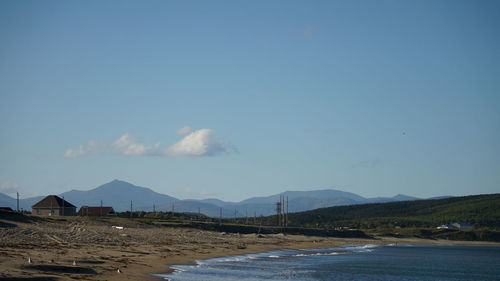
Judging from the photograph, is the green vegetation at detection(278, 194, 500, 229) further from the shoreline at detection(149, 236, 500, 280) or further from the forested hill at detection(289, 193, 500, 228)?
the shoreline at detection(149, 236, 500, 280)

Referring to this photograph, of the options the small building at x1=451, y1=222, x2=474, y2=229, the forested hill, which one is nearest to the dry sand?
the forested hill

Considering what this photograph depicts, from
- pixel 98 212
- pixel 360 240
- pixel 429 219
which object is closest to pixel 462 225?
pixel 429 219

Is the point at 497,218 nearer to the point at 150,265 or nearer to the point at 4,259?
the point at 150,265

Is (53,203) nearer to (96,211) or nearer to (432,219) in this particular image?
(96,211)

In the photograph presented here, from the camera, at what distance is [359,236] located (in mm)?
123500

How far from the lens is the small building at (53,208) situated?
328 ft

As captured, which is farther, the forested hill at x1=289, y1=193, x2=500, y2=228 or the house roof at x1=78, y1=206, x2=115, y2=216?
the forested hill at x1=289, y1=193, x2=500, y2=228

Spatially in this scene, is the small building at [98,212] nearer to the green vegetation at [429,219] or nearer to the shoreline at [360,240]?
the shoreline at [360,240]

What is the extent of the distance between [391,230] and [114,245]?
105 m

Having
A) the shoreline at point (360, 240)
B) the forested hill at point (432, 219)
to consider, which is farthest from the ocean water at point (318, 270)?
the forested hill at point (432, 219)

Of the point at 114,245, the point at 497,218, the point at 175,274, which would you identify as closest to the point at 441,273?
the point at 175,274

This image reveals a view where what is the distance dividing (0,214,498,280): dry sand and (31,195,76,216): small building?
28.9m

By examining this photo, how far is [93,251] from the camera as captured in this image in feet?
136

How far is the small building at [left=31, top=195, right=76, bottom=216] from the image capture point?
10000 cm
